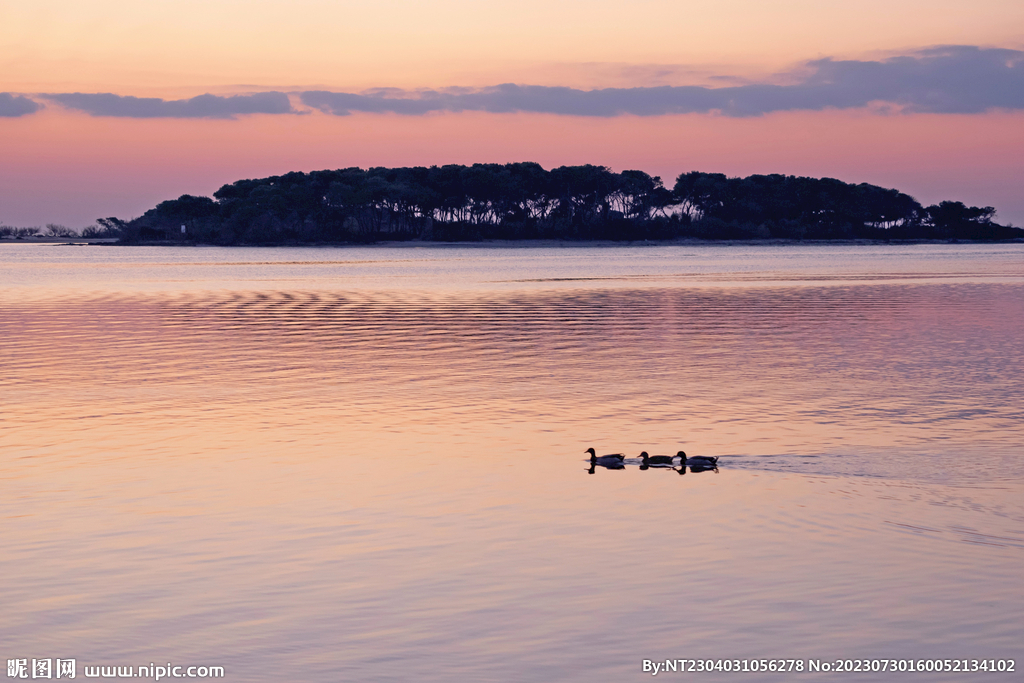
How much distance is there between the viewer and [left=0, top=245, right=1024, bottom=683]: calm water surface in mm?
10586

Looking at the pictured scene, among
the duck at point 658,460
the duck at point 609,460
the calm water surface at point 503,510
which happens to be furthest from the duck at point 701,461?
the duck at point 609,460

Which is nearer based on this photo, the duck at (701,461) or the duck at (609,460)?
the duck at (701,461)

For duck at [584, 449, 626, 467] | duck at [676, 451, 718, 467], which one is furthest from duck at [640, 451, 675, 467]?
duck at [584, 449, 626, 467]

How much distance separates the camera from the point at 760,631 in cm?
1066

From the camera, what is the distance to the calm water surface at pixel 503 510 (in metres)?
10.6

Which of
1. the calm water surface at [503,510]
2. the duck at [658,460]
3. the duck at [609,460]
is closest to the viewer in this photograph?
the calm water surface at [503,510]

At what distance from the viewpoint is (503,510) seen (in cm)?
1519

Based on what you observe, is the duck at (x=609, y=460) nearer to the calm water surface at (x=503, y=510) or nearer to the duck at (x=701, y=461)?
the calm water surface at (x=503, y=510)

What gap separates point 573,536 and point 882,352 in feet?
77.6

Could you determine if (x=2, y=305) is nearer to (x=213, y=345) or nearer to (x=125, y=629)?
(x=213, y=345)

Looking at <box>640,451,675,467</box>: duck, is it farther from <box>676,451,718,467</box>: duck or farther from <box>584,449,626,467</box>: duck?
<box>584,449,626,467</box>: duck

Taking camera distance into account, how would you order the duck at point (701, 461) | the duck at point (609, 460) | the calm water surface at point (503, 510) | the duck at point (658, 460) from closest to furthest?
the calm water surface at point (503, 510), the duck at point (701, 461), the duck at point (658, 460), the duck at point (609, 460)

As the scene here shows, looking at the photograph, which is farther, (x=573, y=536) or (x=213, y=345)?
(x=213, y=345)

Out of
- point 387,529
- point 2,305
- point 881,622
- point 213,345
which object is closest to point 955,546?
point 881,622
